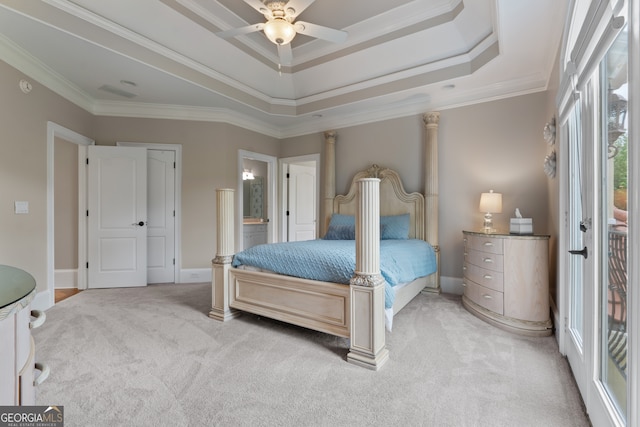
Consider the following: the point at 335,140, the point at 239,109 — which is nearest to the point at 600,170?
the point at 335,140

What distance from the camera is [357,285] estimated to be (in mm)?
2105

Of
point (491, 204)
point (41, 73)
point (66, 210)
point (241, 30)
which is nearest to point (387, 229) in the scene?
point (491, 204)

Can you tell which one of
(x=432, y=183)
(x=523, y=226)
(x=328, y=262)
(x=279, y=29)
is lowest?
(x=328, y=262)

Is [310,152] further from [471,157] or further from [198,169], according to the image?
[471,157]

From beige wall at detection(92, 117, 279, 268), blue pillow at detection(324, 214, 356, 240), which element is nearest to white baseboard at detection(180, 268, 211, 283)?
beige wall at detection(92, 117, 279, 268)

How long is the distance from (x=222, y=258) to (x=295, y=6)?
2.26 metres

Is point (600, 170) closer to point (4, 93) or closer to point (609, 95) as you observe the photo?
point (609, 95)

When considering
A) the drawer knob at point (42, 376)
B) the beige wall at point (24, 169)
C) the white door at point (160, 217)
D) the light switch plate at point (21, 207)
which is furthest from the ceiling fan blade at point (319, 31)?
the light switch plate at point (21, 207)

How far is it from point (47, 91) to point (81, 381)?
3.21 meters

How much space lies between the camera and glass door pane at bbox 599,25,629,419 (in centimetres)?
123

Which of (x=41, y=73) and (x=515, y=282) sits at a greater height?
(x=41, y=73)

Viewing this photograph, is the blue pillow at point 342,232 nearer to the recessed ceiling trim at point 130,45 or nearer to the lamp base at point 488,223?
the lamp base at point 488,223

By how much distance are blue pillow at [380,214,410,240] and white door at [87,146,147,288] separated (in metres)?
3.34

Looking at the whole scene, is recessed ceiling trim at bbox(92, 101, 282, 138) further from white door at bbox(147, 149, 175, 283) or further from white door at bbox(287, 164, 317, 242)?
white door at bbox(287, 164, 317, 242)
